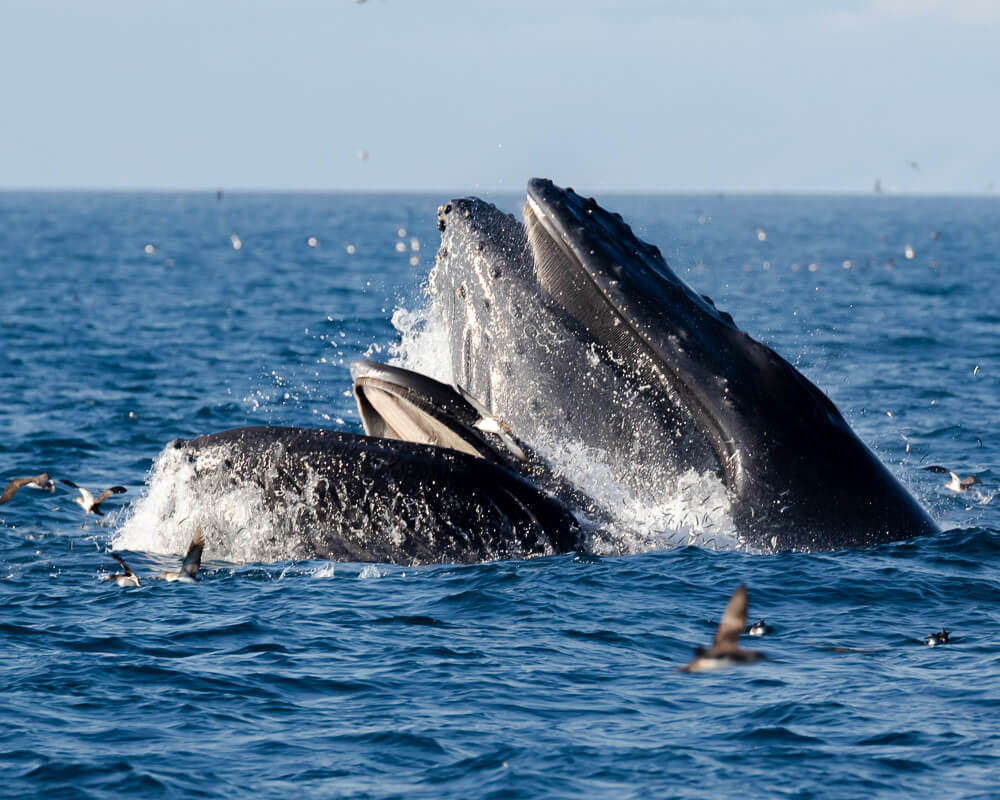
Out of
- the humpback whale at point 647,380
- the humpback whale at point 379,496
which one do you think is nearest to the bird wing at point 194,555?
the humpback whale at point 379,496

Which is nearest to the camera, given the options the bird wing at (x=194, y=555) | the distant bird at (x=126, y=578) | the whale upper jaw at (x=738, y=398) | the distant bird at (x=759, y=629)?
the whale upper jaw at (x=738, y=398)

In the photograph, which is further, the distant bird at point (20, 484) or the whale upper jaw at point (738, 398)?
the distant bird at point (20, 484)

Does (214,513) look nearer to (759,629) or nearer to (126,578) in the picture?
(126,578)

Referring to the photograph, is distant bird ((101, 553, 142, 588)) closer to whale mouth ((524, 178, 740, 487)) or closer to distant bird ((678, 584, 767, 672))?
whale mouth ((524, 178, 740, 487))

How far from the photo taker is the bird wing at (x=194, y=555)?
1179cm

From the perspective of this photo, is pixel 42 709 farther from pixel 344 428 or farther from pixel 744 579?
pixel 344 428

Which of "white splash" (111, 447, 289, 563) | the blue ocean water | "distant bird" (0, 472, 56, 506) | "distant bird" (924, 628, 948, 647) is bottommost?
the blue ocean water

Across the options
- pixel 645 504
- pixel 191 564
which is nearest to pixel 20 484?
pixel 191 564

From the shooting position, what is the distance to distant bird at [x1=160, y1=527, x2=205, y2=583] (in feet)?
38.8

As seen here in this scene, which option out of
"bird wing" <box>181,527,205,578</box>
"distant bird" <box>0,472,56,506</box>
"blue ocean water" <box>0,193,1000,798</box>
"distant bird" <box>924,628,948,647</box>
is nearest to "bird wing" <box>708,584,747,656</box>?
"blue ocean water" <box>0,193,1000,798</box>

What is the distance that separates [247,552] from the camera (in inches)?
460

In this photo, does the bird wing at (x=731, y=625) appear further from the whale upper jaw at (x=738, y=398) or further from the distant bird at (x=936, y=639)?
the distant bird at (x=936, y=639)

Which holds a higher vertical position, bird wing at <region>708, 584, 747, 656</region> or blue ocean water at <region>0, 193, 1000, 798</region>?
bird wing at <region>708, 584, 747, 656</region>

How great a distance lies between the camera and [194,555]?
12023 mm
